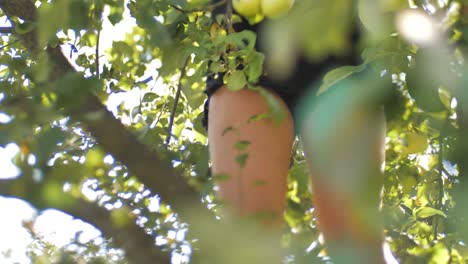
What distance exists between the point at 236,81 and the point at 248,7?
120 millimetres

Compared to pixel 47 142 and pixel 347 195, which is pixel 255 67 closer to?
pixel 347 195

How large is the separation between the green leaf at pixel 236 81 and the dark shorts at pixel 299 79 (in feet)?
0.35

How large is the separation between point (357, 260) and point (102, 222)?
51 cm

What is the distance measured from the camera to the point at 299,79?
146 cm

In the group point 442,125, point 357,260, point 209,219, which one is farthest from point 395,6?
point 442,125

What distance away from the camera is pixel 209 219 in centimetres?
68

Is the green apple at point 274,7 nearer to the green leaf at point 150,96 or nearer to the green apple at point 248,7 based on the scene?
the green apple at point 248,7

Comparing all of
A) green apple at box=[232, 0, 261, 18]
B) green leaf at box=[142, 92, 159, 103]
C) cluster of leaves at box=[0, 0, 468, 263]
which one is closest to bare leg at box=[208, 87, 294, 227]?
cluster of leaves at box=[0, 0, 468, 263]

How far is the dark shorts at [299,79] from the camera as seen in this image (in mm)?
1451

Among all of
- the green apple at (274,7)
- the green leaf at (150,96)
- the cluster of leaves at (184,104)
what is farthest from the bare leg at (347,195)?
the green leaf at (150,96)

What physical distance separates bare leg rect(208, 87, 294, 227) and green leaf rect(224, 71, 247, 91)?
0.18 feet

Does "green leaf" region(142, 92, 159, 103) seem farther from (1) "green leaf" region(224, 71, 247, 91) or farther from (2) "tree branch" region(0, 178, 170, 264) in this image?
(2) "tree branch" region(0, 178, 170, 264)

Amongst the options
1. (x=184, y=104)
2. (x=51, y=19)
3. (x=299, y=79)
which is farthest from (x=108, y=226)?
(x=184, y=104)

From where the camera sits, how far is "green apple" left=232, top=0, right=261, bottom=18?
50.5 inches
